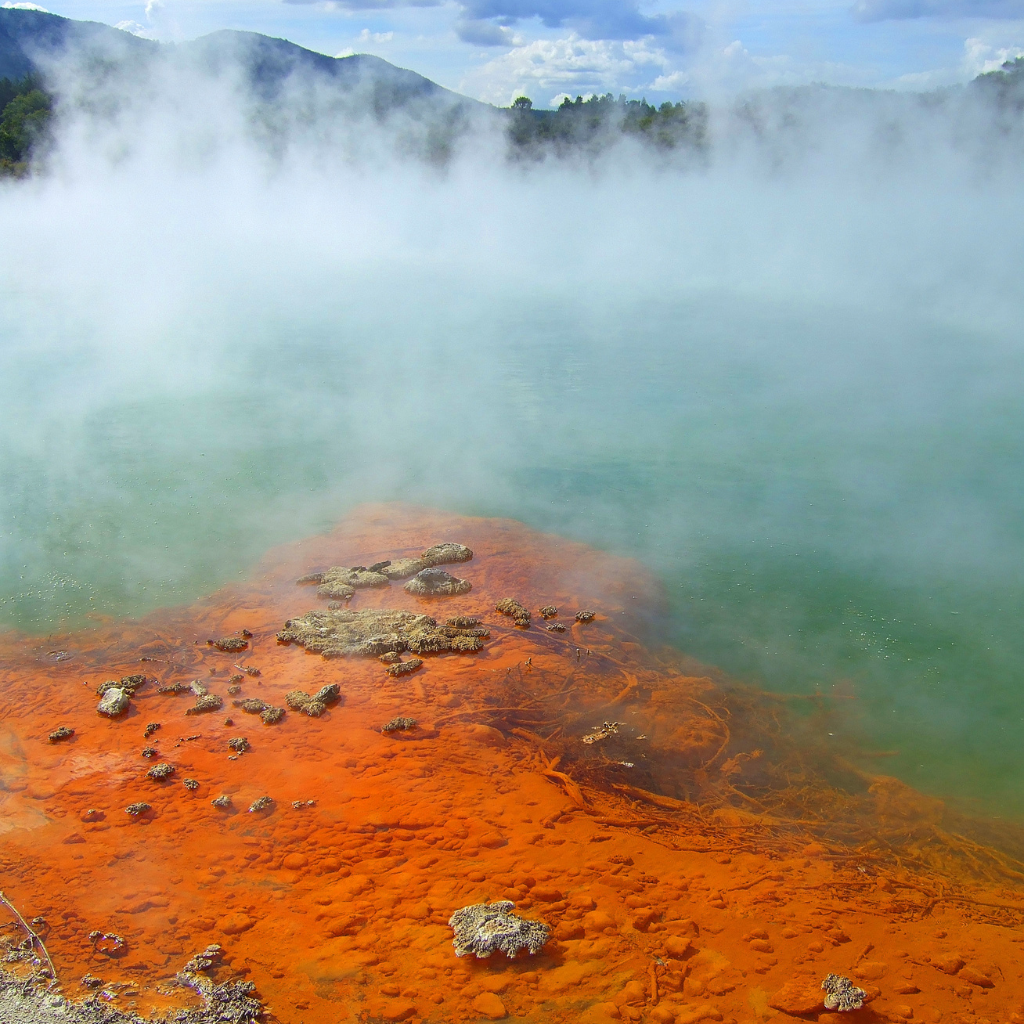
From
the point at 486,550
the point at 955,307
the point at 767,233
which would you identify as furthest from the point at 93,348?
the point at 767,233

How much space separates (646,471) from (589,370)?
12.8ft

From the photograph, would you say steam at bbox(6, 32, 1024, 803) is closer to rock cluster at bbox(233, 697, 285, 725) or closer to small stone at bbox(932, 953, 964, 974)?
small stone at bbox(932, 953, 964, 974)

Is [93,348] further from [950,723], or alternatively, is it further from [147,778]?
[950,723]

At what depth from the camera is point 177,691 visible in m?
4.99

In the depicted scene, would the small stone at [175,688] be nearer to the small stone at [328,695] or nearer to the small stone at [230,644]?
the small stone at [230,644]

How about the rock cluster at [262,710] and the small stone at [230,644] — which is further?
the small stone at [230,644]

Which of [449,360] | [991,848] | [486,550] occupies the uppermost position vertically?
[449,360]

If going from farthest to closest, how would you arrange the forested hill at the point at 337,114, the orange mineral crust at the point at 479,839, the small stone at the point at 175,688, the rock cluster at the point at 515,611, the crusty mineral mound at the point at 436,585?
the forested hill at the point at 337,114
the crusty mineral mound at the point at 436,585
the rock cluster at the point at 515,611
the small stone at the point at 175,688
the orange mineral crust at the point at 479,839

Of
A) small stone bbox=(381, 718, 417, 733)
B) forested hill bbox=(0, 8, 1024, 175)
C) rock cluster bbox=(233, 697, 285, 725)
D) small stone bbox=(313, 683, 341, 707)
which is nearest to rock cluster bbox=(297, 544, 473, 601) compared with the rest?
small stone bbox=(313, 683, 341, 707)

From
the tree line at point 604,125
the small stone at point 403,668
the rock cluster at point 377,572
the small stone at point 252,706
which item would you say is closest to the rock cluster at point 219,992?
the small stone at point 252,706

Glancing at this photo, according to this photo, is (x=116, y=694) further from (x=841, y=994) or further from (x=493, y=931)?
(x=841, y=994)

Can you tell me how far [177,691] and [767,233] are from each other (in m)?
20.7

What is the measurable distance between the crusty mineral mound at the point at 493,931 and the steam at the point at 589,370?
2434mm

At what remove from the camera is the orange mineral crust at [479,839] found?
10.2 feet
